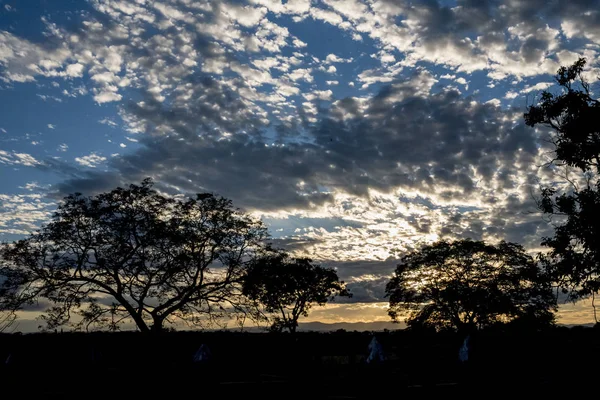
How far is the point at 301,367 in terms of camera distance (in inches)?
545

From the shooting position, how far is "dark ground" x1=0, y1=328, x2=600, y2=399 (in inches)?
337

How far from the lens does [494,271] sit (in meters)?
38.5

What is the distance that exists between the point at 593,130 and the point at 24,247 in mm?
28177

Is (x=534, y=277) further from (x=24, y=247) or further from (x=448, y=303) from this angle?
(x=24, y=247)

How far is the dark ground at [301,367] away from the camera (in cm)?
855

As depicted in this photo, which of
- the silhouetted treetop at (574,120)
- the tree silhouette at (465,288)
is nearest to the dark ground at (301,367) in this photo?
the silhouetted treetop at (574,120)

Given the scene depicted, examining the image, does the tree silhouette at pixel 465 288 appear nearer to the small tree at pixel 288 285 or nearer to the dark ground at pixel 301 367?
the small tree at pixel 288 285

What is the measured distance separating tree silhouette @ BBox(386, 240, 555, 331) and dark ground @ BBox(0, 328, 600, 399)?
23.0 meters

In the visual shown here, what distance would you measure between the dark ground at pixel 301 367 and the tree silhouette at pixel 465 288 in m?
23.0

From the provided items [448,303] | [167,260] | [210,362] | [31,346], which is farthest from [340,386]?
[448,303]

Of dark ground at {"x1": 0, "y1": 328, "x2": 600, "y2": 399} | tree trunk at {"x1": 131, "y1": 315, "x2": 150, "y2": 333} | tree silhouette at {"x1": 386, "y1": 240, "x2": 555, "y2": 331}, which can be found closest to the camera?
dark ground at {"x1": 0, "y1": 328, "x2": 600, "y2": 399}

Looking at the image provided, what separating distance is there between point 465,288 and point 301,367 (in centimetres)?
2775

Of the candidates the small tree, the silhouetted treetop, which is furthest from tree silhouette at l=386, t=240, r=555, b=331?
the silhouetted treetop

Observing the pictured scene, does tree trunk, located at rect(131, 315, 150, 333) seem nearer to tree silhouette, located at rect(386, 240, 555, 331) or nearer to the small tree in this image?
the small tree
